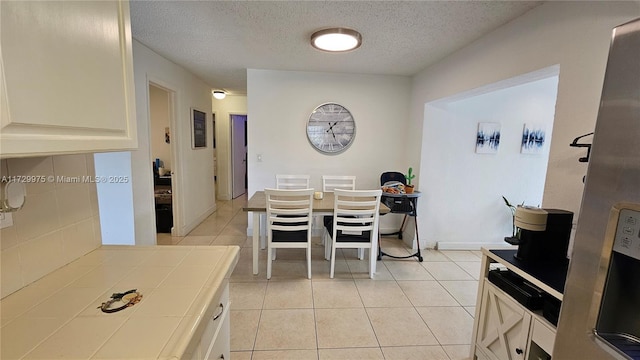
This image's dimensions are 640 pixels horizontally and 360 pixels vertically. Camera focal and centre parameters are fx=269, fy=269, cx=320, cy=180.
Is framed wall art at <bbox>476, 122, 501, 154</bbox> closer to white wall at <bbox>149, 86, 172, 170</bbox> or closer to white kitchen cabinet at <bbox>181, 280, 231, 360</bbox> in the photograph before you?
white kitchen cabinet at <bbox>181, 280, 231, 360</bbox>

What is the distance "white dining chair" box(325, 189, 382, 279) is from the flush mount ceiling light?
1336 mm

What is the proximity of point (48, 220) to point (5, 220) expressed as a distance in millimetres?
155

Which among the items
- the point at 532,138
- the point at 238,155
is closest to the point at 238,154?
the point at 238,155

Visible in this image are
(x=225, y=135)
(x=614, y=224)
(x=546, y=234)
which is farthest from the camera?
(x=225, y=135)

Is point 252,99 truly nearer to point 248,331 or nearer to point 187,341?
point 248,331

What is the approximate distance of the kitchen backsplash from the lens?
84 centimetres

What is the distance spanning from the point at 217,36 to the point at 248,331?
2.57m

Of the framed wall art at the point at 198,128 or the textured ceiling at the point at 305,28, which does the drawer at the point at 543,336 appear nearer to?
the textured ceiling at the point at 305,28

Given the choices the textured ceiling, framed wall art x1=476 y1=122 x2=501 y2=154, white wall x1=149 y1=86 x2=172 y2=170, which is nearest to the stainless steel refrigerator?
the textured ceiling

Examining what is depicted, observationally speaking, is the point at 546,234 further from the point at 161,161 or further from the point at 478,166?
the point at 161,161

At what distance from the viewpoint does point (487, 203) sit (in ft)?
11.7

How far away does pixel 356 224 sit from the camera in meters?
2.83

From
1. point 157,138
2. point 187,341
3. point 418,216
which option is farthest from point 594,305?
point 157,138

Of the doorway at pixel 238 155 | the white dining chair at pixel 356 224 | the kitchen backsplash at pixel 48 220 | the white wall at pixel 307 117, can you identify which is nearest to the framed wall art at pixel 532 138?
the white wall at pixel 307 117
